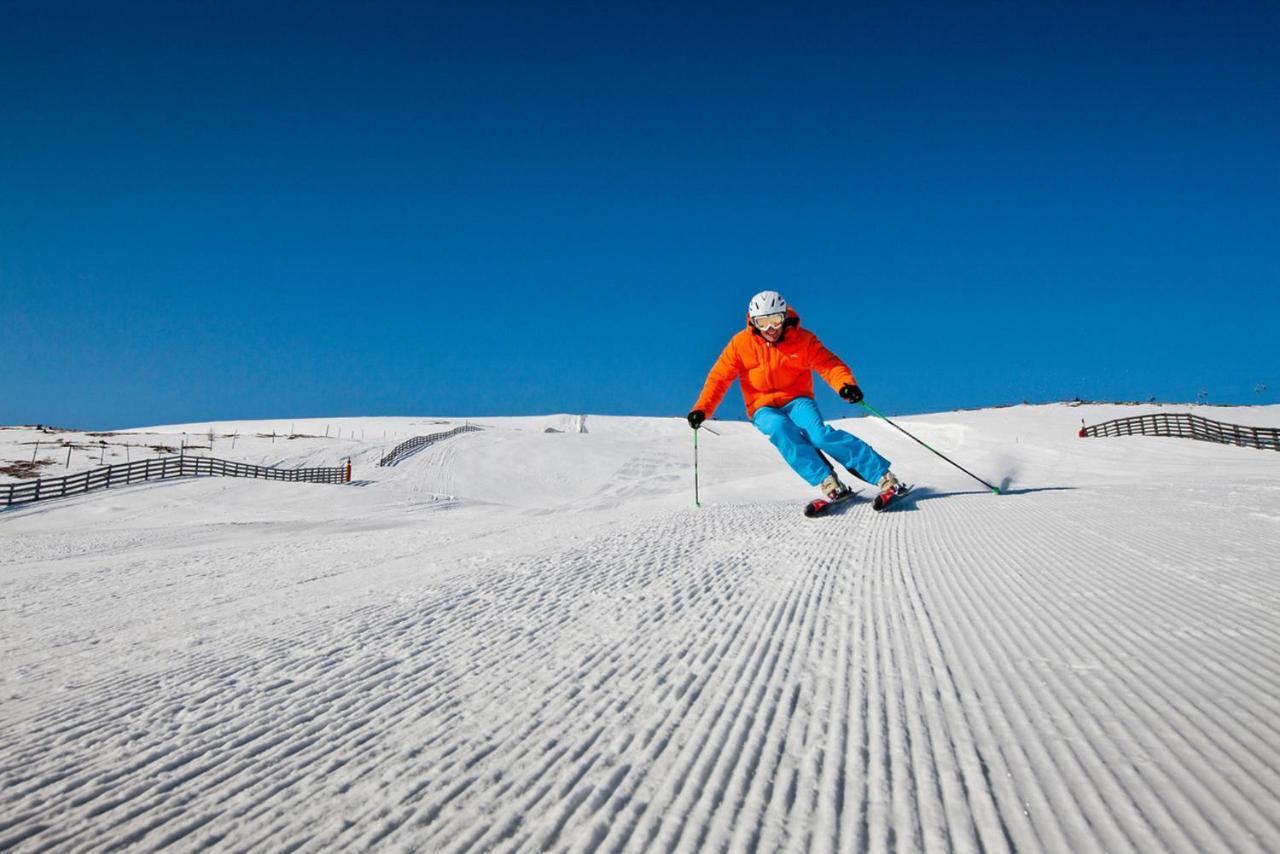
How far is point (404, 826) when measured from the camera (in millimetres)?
1186

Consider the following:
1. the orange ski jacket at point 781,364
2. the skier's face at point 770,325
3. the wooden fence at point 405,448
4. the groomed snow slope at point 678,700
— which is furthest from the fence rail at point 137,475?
the skier's face at point 770,325

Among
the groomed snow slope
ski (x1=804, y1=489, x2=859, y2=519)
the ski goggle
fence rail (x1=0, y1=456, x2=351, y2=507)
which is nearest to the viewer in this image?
the groomed snow slope

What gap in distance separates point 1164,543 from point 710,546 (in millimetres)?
2861

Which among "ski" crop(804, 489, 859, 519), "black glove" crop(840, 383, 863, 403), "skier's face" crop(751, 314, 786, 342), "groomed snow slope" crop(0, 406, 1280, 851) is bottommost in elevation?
"groomed snow slope" crop(0, 406, 1280, 851)

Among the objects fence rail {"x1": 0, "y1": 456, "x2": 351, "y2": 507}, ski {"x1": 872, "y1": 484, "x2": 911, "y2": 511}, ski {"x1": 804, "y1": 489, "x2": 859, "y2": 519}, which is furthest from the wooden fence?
ski {"x1": 872, "y1": 484, "x2": 911, "y2": 511}

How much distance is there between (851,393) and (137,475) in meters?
27.7

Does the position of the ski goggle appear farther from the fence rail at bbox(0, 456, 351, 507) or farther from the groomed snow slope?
the fence rail at bbox(0, 456, 351, 507)

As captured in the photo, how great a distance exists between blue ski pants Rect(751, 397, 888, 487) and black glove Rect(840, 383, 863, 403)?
35cm

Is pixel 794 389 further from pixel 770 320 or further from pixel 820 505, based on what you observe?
Result: pixel 820 505

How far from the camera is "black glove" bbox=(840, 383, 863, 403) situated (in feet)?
21.9

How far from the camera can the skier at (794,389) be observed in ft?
21.7

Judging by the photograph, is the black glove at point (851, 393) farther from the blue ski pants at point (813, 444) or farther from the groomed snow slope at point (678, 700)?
the groomed snow slope at point (678, 700)

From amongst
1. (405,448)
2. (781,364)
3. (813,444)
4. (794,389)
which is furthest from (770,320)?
(405,448)

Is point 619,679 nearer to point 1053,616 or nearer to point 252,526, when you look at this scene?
point 1053,616
